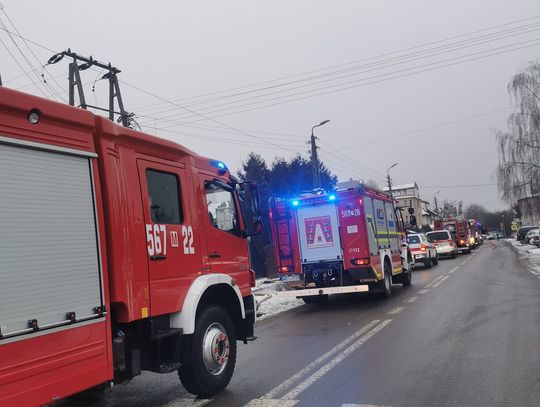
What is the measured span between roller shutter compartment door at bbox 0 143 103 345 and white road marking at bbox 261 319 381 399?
2396mm

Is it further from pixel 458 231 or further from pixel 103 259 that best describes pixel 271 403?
pixel 458 231

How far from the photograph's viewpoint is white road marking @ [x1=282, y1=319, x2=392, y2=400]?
540 centimetres

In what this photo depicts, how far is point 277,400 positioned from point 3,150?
3.58 m

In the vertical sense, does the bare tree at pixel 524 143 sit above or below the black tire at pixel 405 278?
above

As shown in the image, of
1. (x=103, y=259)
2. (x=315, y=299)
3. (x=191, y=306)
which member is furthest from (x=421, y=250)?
(x=103, y=259)

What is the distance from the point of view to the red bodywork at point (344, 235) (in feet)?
39.6

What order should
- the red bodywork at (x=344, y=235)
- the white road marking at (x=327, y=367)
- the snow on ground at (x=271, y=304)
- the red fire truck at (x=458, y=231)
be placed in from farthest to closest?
the red fire truck at (x=458, y=231)
the snow on ground at (x=271, y=304)
the red bodywork at (x=344, y=235)
the white road marking at (x=327, y=367)

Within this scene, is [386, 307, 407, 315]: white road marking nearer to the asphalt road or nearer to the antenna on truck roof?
the asphalt road

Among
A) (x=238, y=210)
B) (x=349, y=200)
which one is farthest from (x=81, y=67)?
(x=238, y=210)

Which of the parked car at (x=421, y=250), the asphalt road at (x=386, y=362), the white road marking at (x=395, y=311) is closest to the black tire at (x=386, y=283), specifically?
the asphalt road at (x=386, y=362)

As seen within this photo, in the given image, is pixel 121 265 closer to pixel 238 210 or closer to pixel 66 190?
pixel 66 190

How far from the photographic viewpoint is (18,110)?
356 cm

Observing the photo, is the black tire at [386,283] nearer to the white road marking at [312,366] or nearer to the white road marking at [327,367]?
the white road marking at [312,366]

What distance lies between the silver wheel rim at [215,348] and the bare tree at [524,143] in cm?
2762
